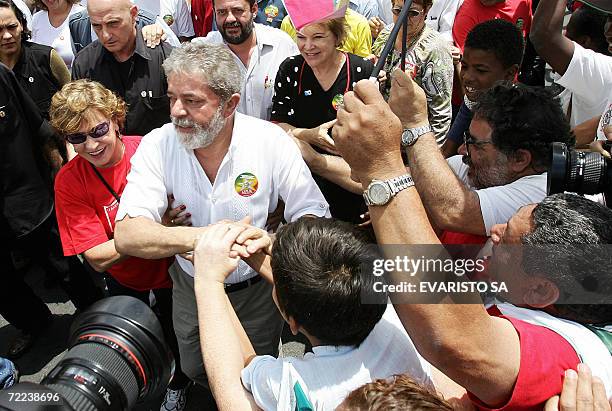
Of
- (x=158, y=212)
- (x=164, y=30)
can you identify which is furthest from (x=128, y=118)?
(x=158, y=212)

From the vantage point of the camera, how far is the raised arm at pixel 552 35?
2305 mm

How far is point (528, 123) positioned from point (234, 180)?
1.15 metres

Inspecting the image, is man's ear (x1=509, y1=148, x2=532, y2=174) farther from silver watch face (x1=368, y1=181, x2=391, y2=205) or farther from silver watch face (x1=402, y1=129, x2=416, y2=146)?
silver watch face (x1=368, y1=181, x2=391, y2=205)

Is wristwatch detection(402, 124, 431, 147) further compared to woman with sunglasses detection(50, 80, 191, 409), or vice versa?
woman with sunglasses detection(50, 80, 191, 409)

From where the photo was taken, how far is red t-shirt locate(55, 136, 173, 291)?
7.57ft

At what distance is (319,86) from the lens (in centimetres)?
289

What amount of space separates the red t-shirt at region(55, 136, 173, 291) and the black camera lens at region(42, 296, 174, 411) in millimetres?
904

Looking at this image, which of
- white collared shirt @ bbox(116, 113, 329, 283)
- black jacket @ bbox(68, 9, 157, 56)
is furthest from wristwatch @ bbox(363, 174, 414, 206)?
black jacket @ bbox(68, 9, 157, 56)

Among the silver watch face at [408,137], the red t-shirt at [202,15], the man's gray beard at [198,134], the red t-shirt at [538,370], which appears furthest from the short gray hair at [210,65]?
the red t-shirt at [202,15]

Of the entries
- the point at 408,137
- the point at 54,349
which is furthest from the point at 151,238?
the point at 54,349

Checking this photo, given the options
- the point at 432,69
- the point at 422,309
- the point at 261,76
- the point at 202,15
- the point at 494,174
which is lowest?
the point at 202,15

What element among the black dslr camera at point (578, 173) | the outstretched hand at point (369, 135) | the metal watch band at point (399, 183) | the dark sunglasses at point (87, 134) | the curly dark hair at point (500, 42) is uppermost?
the outstretched hand at point (369, 135)

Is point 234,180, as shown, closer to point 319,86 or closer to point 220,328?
point 220,328

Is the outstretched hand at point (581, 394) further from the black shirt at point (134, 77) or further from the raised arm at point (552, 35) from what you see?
the black shirt at point (134, 77)
